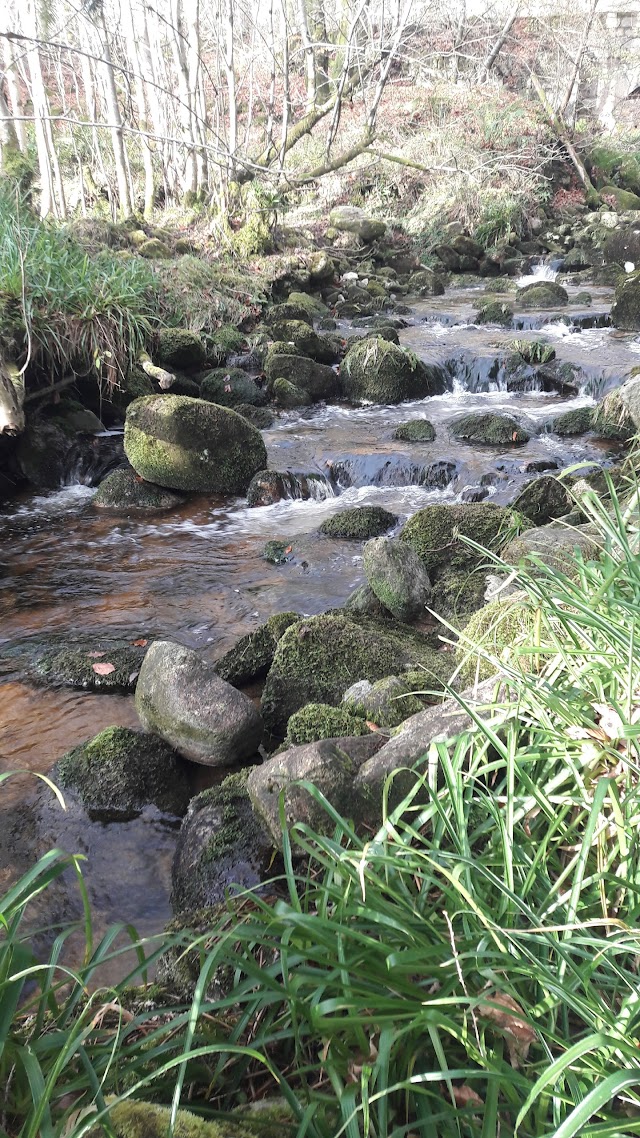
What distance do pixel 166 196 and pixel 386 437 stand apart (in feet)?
34.6

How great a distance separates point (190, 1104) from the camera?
1227mm

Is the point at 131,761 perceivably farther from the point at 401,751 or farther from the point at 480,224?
the point at 480,224

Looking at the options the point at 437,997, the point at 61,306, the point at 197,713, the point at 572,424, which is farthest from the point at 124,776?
the point at 572,424

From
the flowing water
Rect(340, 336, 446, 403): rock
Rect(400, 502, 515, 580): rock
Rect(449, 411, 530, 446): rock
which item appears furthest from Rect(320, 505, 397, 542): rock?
Rect(340, 336, 446, 403): rock

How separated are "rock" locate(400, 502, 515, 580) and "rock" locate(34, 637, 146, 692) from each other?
209cm

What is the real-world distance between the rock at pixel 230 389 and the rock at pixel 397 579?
17.2 feet

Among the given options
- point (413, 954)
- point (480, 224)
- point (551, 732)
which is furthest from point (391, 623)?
point (480, 224)

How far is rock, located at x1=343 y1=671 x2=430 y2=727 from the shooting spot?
2984 mm

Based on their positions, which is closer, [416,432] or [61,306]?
[61,306]

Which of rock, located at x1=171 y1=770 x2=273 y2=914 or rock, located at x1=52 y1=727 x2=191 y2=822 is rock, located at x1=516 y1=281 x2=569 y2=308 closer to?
rock, located at x1=52 y1=727 x2=191 y2=822

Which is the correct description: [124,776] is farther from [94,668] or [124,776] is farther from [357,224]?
[357,224]

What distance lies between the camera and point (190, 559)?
6.13 metres

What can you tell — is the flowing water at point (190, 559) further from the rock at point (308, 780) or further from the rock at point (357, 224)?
the rock at point (357, 224)

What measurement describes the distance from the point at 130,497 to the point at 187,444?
806 millimetres
